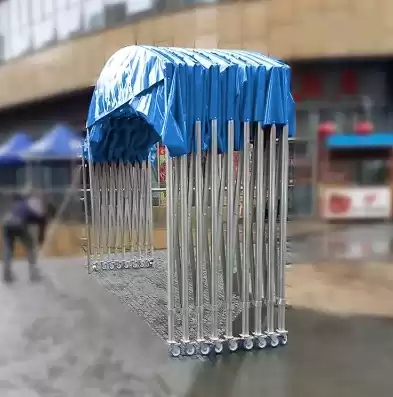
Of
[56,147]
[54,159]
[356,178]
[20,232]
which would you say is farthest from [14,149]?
[356,178]

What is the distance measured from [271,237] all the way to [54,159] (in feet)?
31.5

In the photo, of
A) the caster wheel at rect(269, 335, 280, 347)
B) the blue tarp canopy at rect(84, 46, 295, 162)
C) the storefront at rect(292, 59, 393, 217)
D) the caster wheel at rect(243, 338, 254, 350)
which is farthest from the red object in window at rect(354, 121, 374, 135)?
the caster wheel at rect(243, 338, 254, 350)

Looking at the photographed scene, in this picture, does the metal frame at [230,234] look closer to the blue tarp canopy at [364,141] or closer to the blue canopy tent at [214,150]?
the blue canopy tent at [214,150]

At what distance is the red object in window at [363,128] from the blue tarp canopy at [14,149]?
379 inches

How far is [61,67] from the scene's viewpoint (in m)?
19.9

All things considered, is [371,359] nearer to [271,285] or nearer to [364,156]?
[271,285]

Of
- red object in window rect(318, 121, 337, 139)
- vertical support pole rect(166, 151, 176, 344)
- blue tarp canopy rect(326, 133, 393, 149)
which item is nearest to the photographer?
vertical support pole rect(166, 151, 176, 344)

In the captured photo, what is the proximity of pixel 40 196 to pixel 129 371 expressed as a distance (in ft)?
23.1

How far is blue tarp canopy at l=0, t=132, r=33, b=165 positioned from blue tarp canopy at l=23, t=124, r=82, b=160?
24cm

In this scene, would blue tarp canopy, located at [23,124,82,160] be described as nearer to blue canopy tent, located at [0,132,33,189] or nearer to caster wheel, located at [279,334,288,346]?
blue canopy tent, located at [0,132,33,189]

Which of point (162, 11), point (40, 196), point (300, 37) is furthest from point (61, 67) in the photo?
point (40, 196)

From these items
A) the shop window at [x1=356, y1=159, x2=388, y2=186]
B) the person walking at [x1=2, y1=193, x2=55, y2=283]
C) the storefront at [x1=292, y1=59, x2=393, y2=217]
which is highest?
the storefront at [x1=292, y1=59, x2=393, y2=217]

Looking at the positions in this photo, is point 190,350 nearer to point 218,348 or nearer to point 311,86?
point 218,348

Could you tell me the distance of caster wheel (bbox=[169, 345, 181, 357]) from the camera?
5647 millimetres
